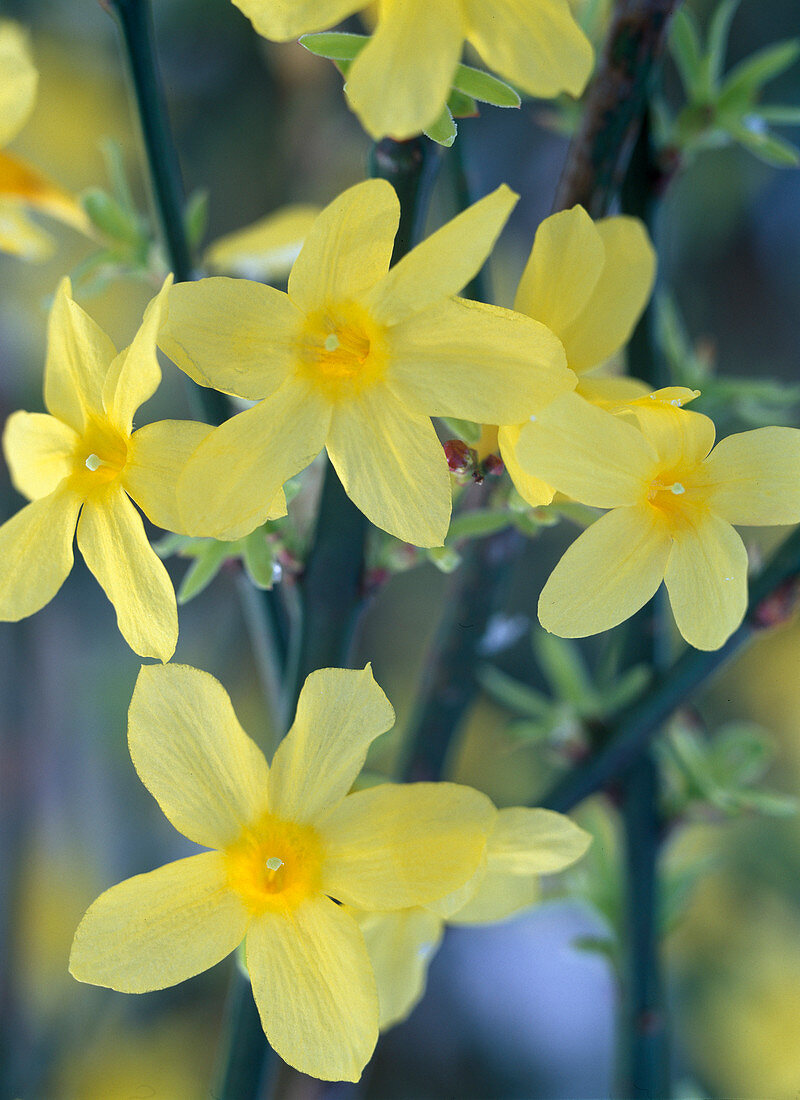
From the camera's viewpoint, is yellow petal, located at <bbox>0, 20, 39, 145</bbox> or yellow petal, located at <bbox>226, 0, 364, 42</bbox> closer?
yellow petal, located at <bbox>226, 0, 364, 42</bbox>

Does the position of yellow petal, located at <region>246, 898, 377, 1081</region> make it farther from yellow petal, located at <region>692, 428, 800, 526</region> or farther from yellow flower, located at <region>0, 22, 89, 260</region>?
yellow flower, located at <region>0, 22, 89, 260</region>

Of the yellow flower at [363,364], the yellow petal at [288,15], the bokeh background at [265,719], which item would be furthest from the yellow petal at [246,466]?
the bokeh background at [265,719]

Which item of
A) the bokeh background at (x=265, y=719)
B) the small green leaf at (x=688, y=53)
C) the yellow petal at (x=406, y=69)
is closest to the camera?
the yellow petal at (x=406, y=69)

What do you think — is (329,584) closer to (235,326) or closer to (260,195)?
(235,326)

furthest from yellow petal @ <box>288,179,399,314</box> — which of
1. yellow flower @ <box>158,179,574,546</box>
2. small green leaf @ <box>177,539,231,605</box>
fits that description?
small green leaf @ <box>177,539,231,605</box>

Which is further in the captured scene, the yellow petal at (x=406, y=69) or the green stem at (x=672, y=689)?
the green stem at (x=672, y=689)

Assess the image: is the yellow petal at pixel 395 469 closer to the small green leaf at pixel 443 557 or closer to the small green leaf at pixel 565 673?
the small green leaf at pixel 443 557
